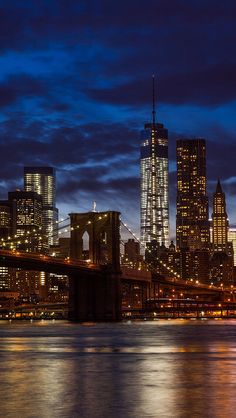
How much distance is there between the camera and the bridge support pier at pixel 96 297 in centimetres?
11488

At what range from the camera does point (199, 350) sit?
4994 centimetres

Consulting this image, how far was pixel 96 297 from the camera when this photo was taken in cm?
11688

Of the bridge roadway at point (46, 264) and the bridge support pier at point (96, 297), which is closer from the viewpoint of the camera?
the bridge roadway at point (46, 264)

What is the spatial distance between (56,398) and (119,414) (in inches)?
141

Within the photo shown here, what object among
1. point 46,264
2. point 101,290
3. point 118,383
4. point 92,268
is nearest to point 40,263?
point 46,264

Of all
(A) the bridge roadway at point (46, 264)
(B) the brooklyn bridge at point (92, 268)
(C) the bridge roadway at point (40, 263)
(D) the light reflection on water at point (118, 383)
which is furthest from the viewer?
(B) the brooklyn bridge at point (92, 268)

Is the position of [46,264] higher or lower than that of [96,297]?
higher

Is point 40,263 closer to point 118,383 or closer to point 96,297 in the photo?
point 96,297

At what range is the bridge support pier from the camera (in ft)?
377

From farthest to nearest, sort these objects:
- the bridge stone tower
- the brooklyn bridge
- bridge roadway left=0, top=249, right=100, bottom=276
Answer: the bridge stone tower, the brooklyn bridge, bridge roadway left=0, top=249, right=100, bottom=276

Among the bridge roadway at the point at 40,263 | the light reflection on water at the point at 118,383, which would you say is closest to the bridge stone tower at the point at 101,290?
the bridge roadway at the point at 40,263

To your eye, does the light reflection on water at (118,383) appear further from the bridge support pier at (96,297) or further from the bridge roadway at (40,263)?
the bridge support pier at (96,297)

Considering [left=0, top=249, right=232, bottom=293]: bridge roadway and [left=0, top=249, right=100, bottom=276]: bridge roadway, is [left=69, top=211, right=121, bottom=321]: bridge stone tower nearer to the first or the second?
[left=0, top=249, right=232, bottom=293]: bridge roadway

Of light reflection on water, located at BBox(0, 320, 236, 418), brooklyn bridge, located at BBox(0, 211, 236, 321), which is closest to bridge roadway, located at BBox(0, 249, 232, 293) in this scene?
brooklyn bridge, located at BBox(0, 211, 236, 321)
